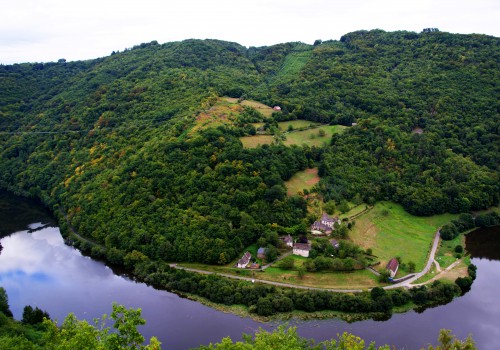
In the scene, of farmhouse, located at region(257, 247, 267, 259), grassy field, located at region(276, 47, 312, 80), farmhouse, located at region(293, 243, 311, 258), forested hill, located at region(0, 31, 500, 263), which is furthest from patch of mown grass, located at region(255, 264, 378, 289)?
grassy field, located at region(276, 47, 312, 80)

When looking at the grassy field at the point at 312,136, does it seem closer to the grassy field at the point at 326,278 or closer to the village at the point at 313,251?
the village at the point at 313,251

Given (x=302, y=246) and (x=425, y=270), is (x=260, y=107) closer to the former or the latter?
(x=302, y=246)

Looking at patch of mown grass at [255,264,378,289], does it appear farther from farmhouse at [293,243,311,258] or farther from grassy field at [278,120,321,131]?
grassy field at [278,120,321,131]

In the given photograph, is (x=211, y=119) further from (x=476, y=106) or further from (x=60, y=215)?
(x=476, y=106)

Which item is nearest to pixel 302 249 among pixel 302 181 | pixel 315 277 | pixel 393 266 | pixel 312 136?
pixel 315 277

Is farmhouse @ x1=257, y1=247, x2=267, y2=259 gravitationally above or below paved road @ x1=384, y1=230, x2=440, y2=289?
above

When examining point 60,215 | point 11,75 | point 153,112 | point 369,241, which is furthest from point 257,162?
point 11,75

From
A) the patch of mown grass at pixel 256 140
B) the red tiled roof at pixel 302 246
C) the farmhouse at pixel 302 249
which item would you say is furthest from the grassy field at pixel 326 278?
the patch of mown grass at pixel 256 140
